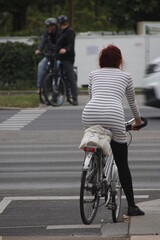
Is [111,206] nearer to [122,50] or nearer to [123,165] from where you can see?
[123,165]

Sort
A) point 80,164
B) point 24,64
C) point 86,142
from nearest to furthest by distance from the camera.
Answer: point 86,142 < point 80,164 < point 24,64

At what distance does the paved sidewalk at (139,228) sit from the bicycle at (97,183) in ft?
0.60

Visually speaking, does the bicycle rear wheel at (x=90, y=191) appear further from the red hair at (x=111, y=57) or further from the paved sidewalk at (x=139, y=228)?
the red hair at (x=111, y=57)

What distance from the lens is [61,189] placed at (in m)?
9.80

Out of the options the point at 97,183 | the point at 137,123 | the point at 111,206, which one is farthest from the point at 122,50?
the point at 97,183

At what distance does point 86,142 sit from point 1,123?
1000 cm

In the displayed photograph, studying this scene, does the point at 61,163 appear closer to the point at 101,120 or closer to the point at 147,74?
the point at 101,120

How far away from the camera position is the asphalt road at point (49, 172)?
7.93m

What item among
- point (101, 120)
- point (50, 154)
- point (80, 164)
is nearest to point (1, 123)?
point (50, 154)

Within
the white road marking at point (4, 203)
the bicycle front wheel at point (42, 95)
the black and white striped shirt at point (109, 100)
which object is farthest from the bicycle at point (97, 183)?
the bicycle front wheel at point (42, 95)

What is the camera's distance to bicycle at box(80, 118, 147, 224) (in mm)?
7312

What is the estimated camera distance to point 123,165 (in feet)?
25.5

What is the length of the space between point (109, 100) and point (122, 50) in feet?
77.7

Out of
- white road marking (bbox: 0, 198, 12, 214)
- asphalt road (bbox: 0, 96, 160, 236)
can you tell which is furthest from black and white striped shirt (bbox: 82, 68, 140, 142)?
white road marking (bbox: 0, 198, 12, 214)
